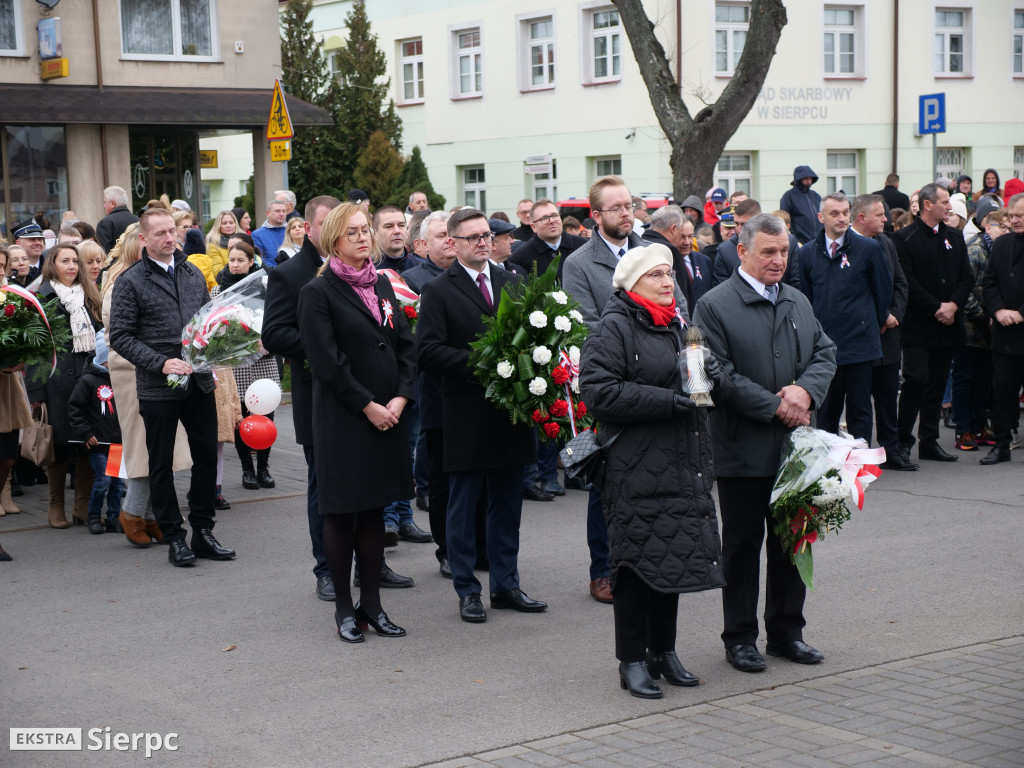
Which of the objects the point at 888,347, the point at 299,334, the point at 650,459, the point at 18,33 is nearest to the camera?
the point at 650,459

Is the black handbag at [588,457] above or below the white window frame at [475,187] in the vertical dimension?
below

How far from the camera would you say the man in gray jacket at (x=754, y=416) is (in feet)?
20.4

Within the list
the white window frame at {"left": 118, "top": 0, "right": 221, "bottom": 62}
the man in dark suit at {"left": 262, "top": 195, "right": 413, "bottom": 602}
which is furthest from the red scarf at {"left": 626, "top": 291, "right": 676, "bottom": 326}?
the white window frame at {"left": 118, "top": 0, "right": 221, "bottom": 62}

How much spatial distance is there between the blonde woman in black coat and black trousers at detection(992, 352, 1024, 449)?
22.8 feet

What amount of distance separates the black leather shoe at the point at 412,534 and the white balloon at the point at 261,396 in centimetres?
166

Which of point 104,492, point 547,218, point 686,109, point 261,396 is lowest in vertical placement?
point 104,492

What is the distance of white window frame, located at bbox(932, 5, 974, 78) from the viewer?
33.0 metres

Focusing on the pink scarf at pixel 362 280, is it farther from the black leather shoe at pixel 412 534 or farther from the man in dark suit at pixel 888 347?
the man in dark suit at pixel 888 347

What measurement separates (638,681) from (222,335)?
3921 mm

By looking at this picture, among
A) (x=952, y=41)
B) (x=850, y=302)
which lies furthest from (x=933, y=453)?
(x=952, y=41)

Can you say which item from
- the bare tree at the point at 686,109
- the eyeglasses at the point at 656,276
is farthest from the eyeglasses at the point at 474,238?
the bare tree at the point at 686,109

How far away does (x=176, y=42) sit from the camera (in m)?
23.5

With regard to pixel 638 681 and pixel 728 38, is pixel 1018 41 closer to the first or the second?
pixel 728 38

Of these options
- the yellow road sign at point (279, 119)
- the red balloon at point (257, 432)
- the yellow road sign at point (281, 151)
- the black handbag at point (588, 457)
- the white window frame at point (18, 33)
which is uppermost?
the white window frame at point (18, 33)
